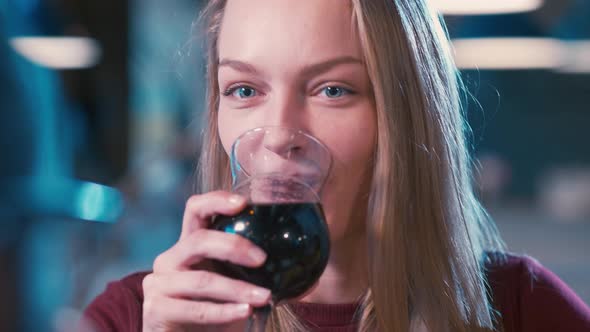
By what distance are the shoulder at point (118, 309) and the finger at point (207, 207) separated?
1.59ft

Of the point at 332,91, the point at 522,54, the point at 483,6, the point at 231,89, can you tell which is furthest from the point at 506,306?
the point at 522,54

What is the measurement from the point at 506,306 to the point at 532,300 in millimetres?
55

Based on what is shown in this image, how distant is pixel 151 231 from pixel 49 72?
1.47 m

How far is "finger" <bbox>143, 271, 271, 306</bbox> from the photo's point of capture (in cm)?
98

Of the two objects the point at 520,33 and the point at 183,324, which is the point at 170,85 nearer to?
the point at 520,33

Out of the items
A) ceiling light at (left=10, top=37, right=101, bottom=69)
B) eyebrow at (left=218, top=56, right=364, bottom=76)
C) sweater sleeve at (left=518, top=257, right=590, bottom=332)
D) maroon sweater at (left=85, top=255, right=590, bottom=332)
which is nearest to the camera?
eyebrow at (left=218, top=56, right=364, bottom=76)

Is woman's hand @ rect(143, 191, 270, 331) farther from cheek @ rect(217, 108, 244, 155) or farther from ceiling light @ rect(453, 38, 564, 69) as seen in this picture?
ceiling light @ rect(453, 38, 564, 69)

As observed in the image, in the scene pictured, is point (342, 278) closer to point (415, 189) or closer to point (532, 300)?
point (415, 189)

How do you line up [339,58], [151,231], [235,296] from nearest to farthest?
1. [235,296]
2. [339,58]
3. [151,231]

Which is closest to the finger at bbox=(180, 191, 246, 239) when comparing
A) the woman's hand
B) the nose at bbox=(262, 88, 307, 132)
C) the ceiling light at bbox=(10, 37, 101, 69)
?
the woman's hand

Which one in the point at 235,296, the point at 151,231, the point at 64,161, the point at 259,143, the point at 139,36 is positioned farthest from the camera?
the point at 139,36

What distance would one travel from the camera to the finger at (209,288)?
977mm

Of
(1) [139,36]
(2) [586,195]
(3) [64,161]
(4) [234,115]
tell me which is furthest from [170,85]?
(4) [234,115]

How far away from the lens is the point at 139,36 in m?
7.29
